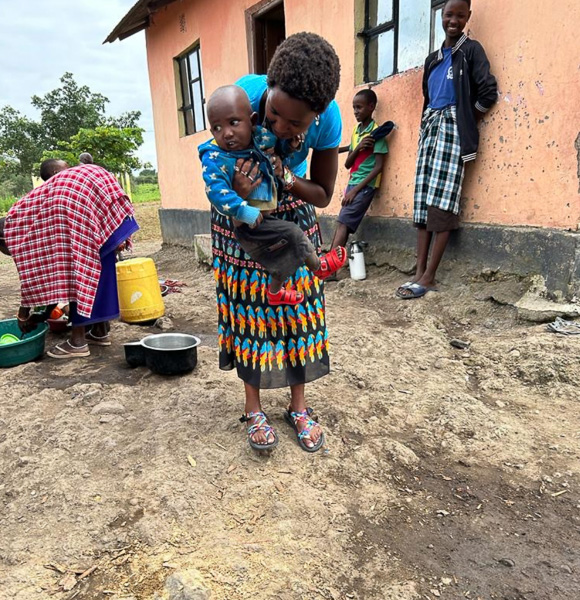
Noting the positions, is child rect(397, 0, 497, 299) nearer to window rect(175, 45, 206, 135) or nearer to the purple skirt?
the purple skirt

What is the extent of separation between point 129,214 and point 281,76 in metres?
2.14

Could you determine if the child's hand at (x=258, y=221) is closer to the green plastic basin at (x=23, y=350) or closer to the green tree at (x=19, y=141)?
the green plastic basin at (x=23, y=350)

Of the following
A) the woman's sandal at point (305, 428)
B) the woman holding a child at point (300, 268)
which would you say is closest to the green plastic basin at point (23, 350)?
the woman holding a child at point (300, 268)

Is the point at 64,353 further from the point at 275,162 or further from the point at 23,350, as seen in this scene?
the point at 275,162

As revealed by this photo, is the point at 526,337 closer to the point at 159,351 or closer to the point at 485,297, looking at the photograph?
the point at 485,297

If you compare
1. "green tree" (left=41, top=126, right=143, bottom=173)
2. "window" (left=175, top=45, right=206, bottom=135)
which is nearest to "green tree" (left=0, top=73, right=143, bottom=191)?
"green tree" (left=41, top=126, right=143, bottom=173)

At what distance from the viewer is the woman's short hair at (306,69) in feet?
4.44

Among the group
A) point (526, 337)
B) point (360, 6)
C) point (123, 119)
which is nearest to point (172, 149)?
point (360, 6)

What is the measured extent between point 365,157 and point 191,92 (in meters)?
4.76

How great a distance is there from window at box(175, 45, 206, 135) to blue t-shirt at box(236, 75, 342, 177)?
21.1 feet

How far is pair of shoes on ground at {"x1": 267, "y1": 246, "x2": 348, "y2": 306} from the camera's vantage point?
1.75 m

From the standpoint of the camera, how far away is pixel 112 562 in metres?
1.48

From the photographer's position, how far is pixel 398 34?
4.20 m

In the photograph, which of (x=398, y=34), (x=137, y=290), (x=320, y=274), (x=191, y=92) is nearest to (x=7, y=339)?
(x=137, y=290)
